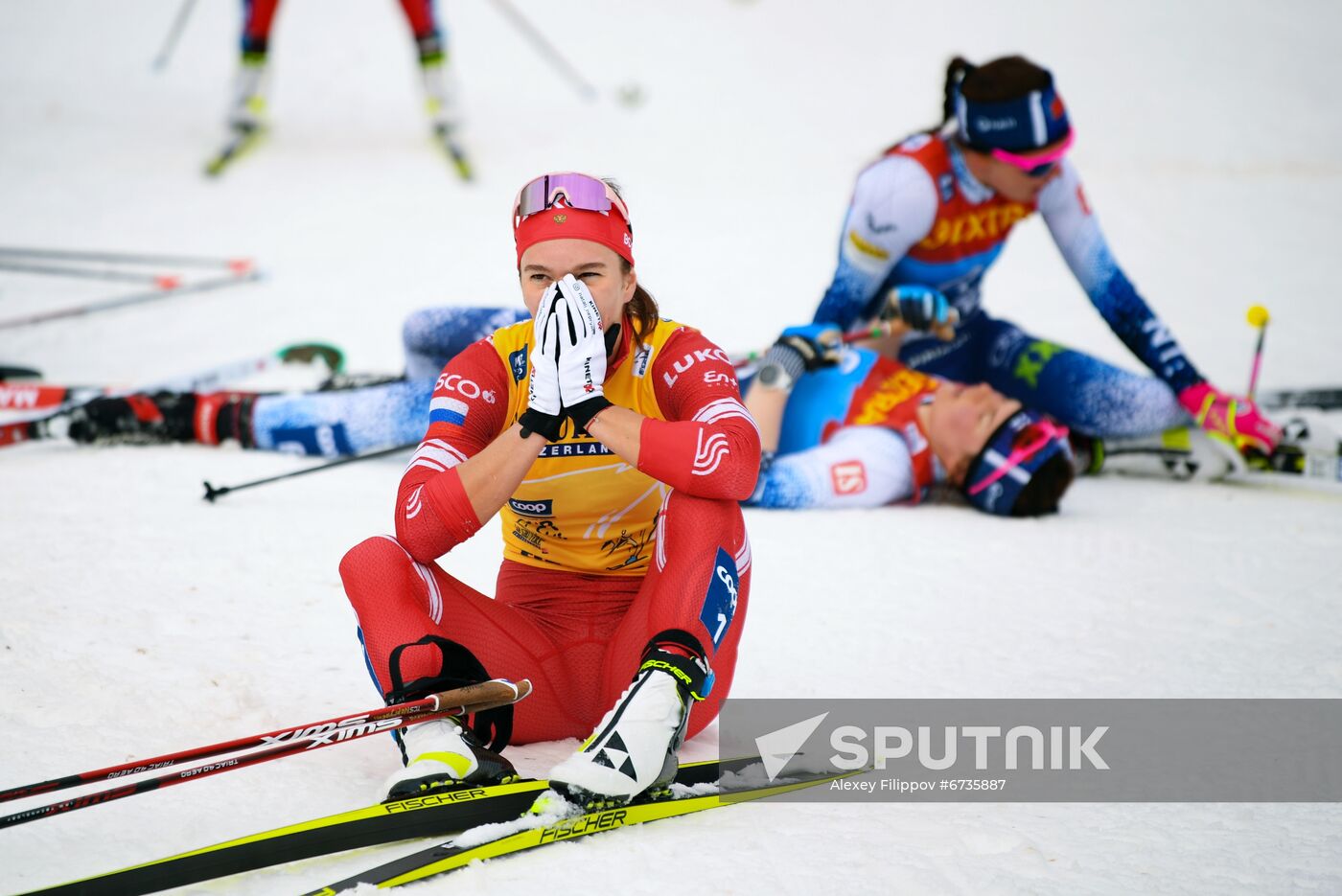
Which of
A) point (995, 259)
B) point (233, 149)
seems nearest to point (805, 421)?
point (995, 259)

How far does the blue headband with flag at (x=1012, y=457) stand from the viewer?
3912 mm

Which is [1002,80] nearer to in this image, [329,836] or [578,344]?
[578,344]

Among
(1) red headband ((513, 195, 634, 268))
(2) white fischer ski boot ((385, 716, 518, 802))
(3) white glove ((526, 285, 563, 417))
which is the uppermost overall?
(1) red headband ((513, 195, 634, 268))

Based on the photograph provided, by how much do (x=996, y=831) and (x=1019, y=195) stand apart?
2.75 metres

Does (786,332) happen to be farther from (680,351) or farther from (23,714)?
(23,714)

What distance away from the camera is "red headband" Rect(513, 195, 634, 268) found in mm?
2123

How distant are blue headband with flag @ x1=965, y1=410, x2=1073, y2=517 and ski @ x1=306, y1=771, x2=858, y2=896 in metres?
2.13

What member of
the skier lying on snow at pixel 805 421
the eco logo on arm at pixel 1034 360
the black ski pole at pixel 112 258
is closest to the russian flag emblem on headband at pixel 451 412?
the skier lying on snow at pixel 805 421

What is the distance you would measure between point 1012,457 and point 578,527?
2055mm

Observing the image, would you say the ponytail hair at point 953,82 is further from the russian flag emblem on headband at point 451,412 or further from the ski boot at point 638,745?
the ski boot at point 638,745

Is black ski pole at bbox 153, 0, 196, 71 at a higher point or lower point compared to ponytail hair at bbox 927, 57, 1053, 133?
higher

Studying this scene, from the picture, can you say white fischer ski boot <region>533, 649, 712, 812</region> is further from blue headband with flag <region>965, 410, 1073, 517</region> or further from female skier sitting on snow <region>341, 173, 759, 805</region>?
blue headband with flag <region>965, 410, 1073, 517</region>

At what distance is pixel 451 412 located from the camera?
7.01 feet

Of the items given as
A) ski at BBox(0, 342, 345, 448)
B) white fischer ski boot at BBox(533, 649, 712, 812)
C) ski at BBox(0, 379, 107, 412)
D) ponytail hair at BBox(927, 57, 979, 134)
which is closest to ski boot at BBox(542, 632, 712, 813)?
white fischer ski boot at BBox(533, 649, 712, 812)
